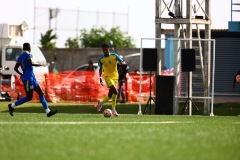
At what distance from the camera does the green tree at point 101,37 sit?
111 meters

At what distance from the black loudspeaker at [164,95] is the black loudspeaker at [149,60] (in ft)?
1.89

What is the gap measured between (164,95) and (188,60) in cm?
150

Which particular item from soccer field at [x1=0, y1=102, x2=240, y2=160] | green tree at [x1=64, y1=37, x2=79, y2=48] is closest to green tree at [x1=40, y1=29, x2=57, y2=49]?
green tree at [x1=64, y1=37, x2=79, y2=48]

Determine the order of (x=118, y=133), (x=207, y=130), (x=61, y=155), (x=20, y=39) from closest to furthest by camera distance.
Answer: (x=61, y=155) → (x=118, y=133) → (x=207, y=130) → (x=20, y=39)

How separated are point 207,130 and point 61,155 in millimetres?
6583

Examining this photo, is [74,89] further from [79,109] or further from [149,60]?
[149,60]

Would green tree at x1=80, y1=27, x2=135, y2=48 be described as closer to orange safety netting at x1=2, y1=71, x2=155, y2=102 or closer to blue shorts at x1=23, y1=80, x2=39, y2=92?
orange safety netting at x1=2, y1=71, x2=155, y2=102

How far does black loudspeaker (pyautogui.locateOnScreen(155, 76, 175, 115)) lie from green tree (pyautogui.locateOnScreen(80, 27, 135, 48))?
7755 cm

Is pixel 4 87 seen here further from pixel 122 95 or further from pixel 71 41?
pixel 71 41

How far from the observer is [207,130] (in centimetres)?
1827

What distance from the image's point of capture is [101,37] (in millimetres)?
111750

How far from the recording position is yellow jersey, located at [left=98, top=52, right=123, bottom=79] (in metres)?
27.4

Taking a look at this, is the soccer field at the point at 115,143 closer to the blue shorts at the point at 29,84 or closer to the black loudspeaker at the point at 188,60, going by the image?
the blue shorts at the point at 29,84

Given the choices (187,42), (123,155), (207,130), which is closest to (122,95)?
(187,42)
